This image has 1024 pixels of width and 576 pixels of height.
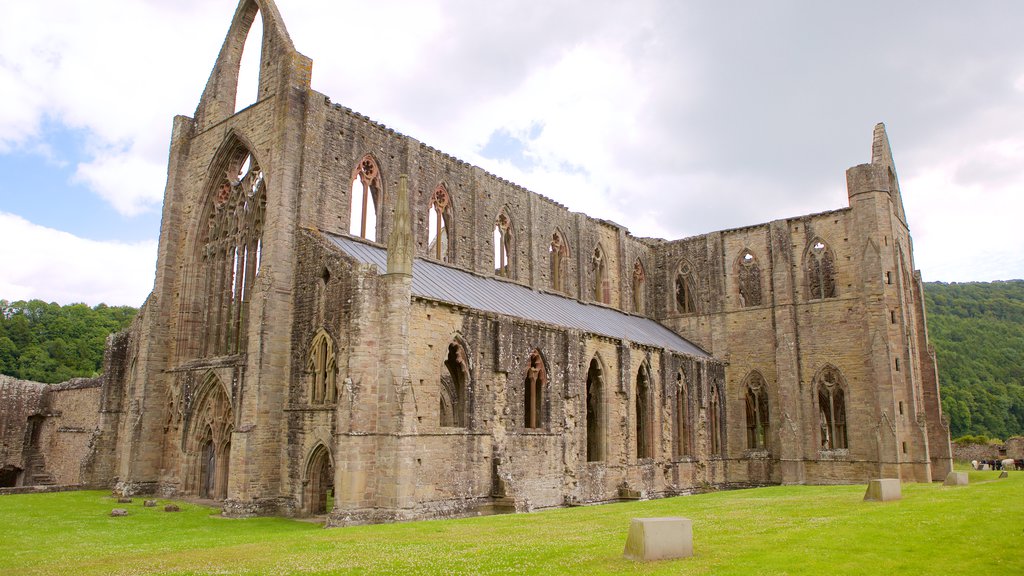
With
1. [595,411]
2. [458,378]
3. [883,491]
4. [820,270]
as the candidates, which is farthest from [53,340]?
[883,491]

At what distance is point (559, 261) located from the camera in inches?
1428

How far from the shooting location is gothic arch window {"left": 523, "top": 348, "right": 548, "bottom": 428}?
82.0 feet

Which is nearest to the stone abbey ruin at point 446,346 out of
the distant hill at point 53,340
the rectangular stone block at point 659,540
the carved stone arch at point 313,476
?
the carved stone arch at point 313,476

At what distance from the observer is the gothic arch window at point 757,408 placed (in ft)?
123

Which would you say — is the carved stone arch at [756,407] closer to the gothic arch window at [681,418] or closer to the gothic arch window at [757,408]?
the gothic arch window at [757,408]

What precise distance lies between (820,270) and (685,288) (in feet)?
24.4

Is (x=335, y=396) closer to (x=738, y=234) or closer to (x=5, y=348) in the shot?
(x=738, y=234)

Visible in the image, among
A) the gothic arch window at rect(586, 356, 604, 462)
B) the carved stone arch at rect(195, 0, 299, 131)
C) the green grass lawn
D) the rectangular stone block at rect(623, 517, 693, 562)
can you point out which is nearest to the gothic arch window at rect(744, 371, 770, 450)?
the gothic arch window at rect(586, 356, 604, 462)

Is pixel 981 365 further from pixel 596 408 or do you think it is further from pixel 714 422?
pixel 596 408

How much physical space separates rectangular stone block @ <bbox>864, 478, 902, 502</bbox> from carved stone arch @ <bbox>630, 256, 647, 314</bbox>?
22.0 metres

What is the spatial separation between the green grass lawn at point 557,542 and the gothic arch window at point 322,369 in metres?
3.66

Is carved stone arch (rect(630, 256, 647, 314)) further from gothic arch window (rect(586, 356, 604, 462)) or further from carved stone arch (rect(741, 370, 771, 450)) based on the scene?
gothic arch window (rect(586, 356, 604, 462))

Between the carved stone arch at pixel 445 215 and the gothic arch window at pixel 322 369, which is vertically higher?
the carved stone arch at pixel 445 215

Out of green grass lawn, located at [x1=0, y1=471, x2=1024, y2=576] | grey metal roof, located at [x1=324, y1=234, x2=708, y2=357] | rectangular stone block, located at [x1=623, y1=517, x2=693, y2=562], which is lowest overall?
green grass lawn, located at [x1=0, y1=471, x2=1024, y2=576]
